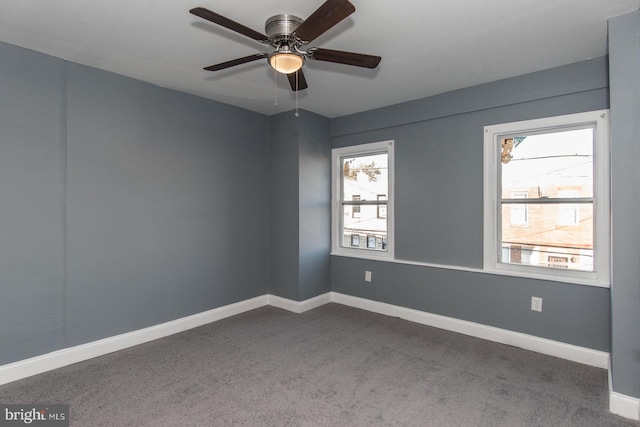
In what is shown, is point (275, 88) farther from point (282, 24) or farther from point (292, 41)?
point (292, 41)

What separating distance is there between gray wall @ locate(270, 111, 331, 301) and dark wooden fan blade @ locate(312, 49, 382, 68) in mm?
2144

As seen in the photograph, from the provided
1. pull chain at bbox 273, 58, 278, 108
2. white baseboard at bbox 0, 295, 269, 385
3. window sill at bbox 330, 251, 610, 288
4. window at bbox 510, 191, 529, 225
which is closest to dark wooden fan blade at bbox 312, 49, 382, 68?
pull chain at bbox 273, 58, 278, 108

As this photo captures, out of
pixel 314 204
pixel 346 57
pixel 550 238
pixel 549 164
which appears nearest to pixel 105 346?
pixel 314 204

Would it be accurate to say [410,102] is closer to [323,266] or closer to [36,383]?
[323,266]

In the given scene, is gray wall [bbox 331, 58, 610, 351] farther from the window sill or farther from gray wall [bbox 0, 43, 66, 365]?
gray wall [bbox 0, 43, 66, 365]

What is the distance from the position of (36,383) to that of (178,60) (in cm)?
269

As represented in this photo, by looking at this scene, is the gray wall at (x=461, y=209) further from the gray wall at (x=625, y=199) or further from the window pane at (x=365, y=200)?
the gray wall at (x=625, y=199)

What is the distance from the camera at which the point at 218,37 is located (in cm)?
242

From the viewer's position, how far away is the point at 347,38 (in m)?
2.43

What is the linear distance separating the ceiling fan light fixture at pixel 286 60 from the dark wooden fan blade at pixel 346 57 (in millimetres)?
115

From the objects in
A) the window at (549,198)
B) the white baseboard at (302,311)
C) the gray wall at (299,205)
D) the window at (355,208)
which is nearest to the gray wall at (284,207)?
the gray wall at (299,205)

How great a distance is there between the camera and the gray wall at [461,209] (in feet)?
9.44

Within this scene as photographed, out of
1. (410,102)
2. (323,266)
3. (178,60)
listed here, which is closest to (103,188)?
(178,60)

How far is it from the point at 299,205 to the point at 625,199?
300cm
